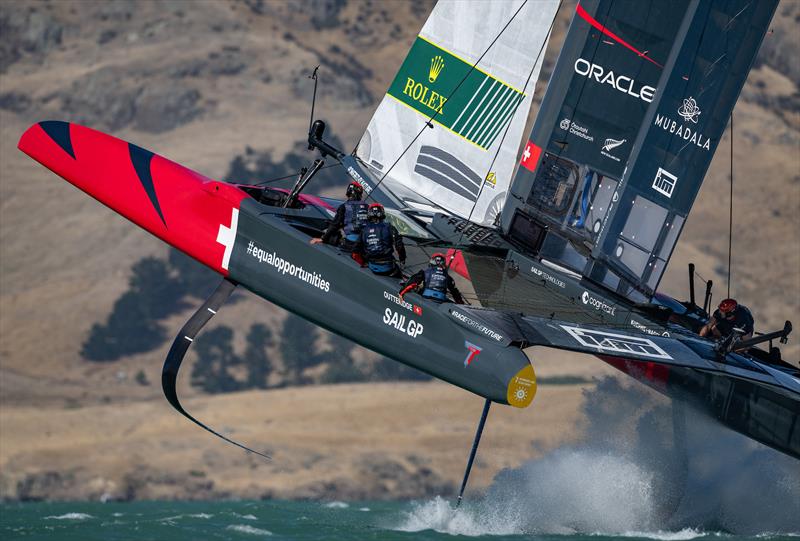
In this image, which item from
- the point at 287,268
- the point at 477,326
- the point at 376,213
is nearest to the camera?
the point at 477,326

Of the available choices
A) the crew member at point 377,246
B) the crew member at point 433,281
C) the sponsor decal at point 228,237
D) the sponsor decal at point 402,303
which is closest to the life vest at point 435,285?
the crew member at point 433,281

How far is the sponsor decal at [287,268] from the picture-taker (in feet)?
41.4

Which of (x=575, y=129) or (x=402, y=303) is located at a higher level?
(x=575, y=129)

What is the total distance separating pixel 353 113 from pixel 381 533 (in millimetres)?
36015

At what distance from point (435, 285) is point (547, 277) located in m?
1.89

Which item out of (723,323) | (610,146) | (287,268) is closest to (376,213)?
(287,268)

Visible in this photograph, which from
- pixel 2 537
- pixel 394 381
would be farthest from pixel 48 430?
pixel 2 537

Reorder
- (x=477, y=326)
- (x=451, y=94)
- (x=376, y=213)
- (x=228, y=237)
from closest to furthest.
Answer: (x=477, y=326) → (x=376, y=213) → (x=228, y=237) → (x=451, y=94)

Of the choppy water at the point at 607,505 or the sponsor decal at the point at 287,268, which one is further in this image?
the choppy water at the point at 607,505

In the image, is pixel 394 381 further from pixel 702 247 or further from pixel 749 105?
pixel 749 105

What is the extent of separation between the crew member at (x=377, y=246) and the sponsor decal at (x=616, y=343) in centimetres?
178

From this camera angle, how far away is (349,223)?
12.6 m

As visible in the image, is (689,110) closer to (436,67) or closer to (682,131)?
(682,131)

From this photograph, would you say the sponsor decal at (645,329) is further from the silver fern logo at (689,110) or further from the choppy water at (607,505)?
the choppy water at (607,505)
